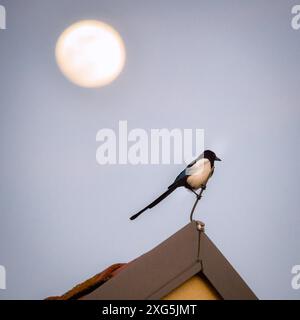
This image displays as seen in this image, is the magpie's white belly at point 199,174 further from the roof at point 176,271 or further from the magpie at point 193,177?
the roof at point 176,271

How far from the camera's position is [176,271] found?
2.32 m

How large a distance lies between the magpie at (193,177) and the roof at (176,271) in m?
0.90

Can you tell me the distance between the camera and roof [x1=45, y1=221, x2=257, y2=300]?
2250 millimetres

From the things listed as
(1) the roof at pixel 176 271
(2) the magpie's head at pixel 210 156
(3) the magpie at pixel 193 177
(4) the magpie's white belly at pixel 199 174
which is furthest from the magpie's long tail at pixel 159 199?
(1) the roof at pixel 176 271

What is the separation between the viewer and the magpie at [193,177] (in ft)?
11.3

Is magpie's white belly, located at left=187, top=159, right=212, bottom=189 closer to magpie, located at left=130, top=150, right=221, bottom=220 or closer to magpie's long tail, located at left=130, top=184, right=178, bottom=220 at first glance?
magpie, located at left=130, top=150, right=221, bottom=220

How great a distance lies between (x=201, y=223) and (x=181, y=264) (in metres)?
0.30

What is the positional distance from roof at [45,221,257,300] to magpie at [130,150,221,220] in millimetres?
897

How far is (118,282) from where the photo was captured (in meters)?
2.26

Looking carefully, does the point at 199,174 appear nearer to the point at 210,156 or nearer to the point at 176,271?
the point at 210,156

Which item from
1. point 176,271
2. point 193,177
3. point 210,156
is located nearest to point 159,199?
point 193,177

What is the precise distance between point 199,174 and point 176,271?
1375 mm
